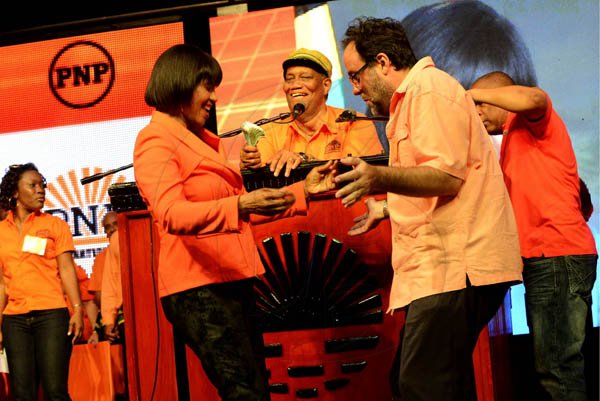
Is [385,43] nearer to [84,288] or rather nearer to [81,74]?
[84,288]

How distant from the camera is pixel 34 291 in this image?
5016 millimetres

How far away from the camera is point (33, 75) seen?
267 inches

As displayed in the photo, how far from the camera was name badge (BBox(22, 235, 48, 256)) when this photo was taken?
16.8ft

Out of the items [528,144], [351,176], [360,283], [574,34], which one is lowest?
[360,283]

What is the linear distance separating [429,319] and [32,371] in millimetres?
3331

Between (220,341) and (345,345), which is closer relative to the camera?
(220,341)

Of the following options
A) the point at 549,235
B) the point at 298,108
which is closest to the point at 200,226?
the point at 549,235

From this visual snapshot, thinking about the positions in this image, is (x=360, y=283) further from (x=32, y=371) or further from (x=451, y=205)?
(x=32, y=371)

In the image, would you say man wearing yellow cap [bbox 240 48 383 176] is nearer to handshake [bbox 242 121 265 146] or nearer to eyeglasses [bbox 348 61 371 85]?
handshake [bbox 242 121 265 146]

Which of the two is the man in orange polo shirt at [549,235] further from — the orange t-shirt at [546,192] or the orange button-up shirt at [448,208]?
the orange button-up shirt at [448,208]

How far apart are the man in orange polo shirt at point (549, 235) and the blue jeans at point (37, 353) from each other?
2.87 m

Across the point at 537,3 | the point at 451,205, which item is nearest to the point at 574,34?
the point at 537,3

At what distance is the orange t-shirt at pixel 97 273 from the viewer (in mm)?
6270

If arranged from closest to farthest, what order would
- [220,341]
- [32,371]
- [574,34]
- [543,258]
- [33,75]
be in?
[220,341]
[543,258]
[32,371]
[574,34]
[33,75]
